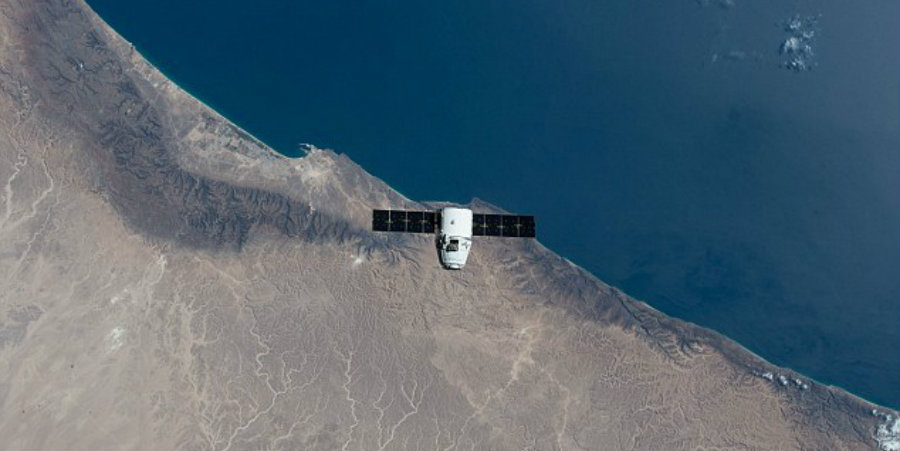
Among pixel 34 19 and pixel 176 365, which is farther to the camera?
pixel 34 19

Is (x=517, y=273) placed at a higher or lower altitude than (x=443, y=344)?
higher

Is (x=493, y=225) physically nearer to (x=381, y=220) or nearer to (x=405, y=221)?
(x=405, y=221)

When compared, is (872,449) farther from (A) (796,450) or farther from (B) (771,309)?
(B) (771,309)

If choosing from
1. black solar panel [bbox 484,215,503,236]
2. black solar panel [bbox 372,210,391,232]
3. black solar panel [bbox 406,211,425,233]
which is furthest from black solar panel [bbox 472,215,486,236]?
black solar panel [bbox 372,210,391,232]

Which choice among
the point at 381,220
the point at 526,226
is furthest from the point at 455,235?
the point at 381,220

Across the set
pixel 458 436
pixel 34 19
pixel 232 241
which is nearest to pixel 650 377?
pixel 458 436

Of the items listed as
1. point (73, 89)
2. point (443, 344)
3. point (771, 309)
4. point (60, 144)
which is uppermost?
point (73, 89)
